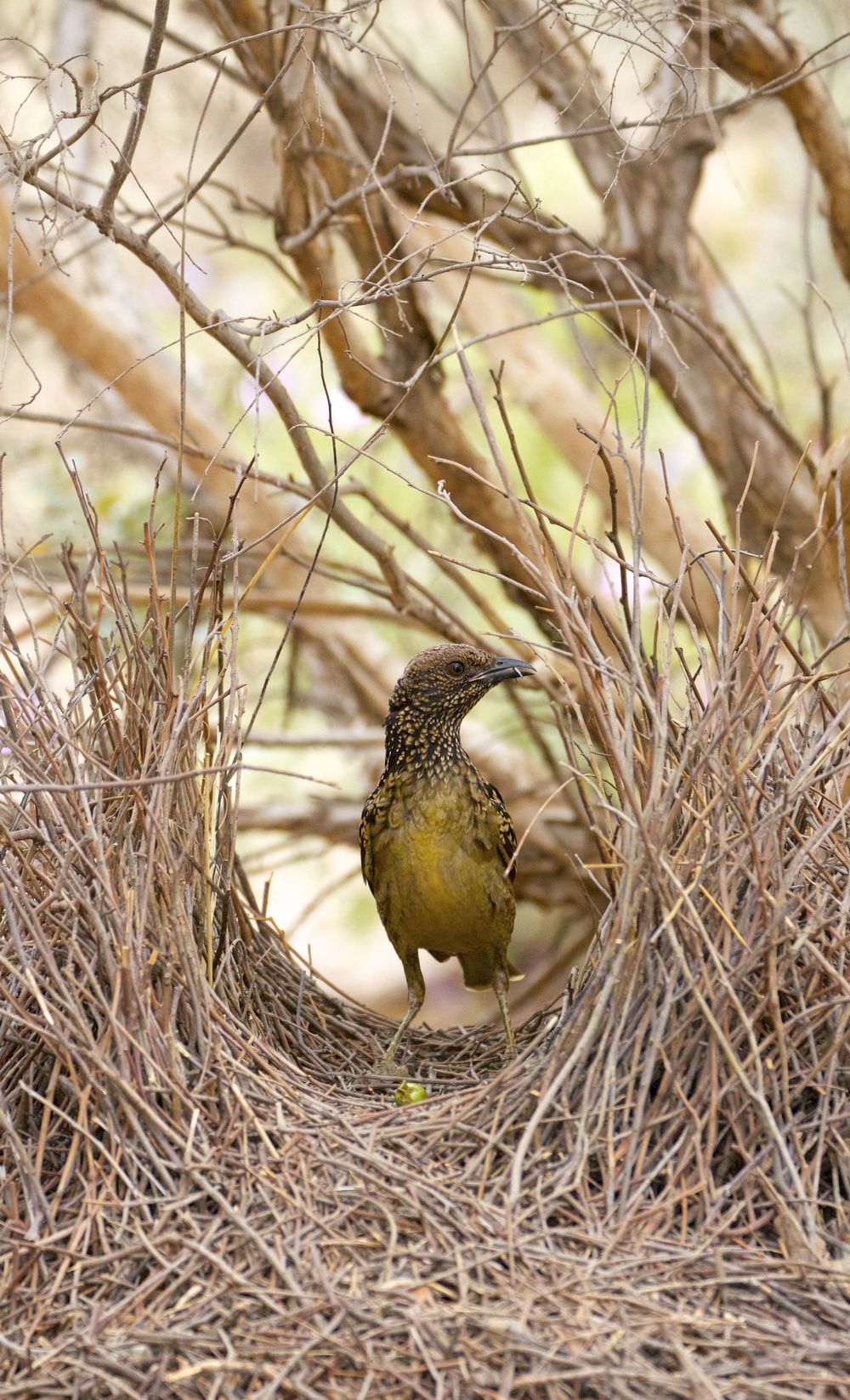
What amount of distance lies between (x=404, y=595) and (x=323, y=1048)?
5.06 feet

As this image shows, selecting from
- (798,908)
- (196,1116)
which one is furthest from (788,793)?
(196,1116)

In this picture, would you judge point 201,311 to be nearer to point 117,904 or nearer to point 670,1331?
point 117,904

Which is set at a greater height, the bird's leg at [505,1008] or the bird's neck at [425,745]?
the bird's neck at [425,745]

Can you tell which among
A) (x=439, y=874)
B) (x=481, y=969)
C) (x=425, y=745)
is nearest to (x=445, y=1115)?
(x=439, y=874)

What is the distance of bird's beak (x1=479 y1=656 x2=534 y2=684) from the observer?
393 cm

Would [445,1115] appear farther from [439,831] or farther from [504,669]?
[504,669]

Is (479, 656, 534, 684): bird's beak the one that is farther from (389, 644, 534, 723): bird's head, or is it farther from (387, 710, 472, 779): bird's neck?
(387, 710, 472, 779): bird's neck

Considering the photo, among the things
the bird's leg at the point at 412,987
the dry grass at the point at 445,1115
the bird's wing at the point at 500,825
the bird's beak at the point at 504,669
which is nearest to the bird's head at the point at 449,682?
the bird's beak at the point at 504,669

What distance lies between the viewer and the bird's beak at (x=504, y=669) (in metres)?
3.93

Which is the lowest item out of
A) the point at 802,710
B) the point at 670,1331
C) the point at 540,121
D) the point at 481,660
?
the point at 670,1331

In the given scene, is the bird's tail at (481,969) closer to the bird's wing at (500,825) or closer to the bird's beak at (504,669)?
the bird's wing at (500,825)

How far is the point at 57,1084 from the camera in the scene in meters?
2.72

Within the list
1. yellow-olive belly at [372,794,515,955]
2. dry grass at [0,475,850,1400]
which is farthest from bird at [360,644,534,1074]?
dry grass at [0,475,850,1400]

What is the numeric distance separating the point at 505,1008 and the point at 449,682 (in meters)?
0.96
